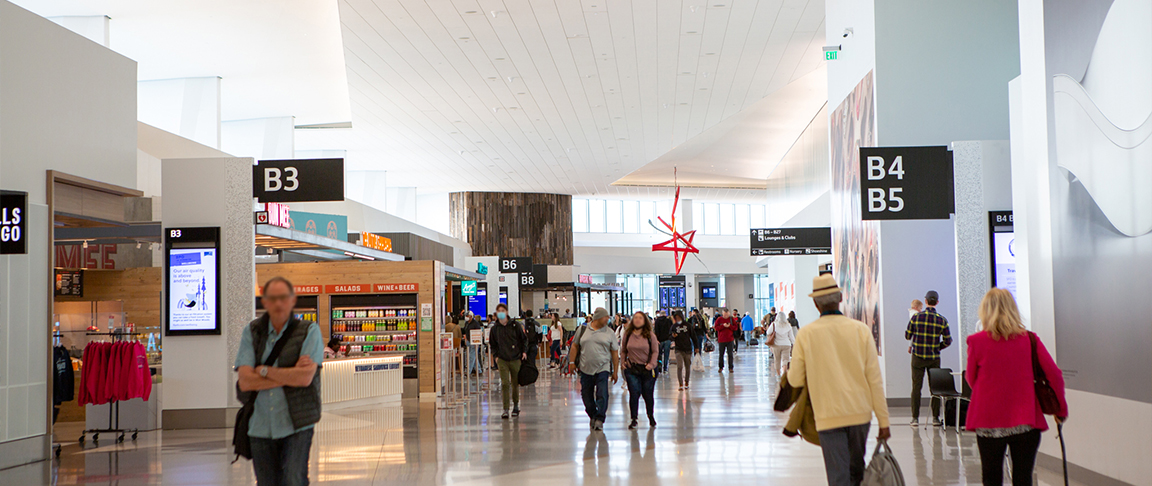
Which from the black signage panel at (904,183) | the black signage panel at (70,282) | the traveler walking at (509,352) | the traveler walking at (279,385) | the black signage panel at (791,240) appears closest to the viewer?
the traveler walking at (279,385)

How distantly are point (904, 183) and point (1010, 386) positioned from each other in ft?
16.1

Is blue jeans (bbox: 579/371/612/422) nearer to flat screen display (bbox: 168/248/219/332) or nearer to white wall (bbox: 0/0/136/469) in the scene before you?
flat screen display (bbox: 168/248/219/332)

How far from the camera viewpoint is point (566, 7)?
41.3 ft

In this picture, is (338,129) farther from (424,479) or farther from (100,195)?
(424,479)

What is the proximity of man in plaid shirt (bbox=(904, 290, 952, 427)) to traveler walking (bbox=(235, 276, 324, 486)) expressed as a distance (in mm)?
6981

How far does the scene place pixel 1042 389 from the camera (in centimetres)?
453

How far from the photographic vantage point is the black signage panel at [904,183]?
8.95 metres

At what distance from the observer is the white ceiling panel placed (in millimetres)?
12969

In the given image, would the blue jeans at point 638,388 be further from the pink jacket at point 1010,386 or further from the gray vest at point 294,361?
the gray vest at point 294,361

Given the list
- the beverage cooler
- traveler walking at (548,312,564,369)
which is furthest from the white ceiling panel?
traveler walking at (548,312,564,369)

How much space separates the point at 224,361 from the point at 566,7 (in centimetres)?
650

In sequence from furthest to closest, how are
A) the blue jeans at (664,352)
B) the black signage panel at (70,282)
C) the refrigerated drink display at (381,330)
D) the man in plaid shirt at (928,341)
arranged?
the blue jeans at (664,352) → the refrigerated drink display at (381,330) → the black signage panel at (70,282) → the man in plaid shirt at (928,341)

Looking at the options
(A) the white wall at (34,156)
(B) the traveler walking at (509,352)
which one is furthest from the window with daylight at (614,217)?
(A) the white wall at (34,156)

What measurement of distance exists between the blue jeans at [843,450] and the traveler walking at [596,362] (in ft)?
17.6
